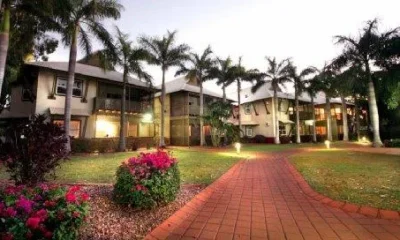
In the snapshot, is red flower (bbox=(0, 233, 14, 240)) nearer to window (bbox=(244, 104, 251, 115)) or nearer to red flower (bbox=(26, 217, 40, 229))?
red flower (bbox=(26, 217, 40, 229))

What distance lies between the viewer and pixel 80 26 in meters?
16.6

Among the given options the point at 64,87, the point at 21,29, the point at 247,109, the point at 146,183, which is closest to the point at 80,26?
the point at 21,29

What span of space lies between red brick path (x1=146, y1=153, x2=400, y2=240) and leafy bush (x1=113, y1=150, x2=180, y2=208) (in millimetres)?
534

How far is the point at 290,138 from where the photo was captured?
1486 inches

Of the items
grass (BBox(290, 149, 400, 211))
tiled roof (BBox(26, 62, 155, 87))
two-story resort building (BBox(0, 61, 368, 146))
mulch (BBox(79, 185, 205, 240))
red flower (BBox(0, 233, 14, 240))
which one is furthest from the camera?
two-story resort building (BBox(0, 61, 368, 146))

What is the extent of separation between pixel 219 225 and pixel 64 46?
16.6 meters

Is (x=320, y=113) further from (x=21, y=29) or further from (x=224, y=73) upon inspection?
(x=21, y=29)

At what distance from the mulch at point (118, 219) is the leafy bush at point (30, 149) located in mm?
1334

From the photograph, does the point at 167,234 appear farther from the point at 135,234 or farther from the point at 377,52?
the point at 377,52

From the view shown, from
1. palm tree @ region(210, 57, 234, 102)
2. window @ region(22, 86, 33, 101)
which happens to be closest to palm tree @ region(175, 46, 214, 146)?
palm tree @ region(210, 57, 234, 102)

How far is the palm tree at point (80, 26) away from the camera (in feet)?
50.4

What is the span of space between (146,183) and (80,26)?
15.5m

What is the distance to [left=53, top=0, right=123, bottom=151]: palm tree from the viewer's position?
50.4 feet

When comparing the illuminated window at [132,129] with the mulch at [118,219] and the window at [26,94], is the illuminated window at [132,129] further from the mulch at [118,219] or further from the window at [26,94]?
the mulch at [118,219]
